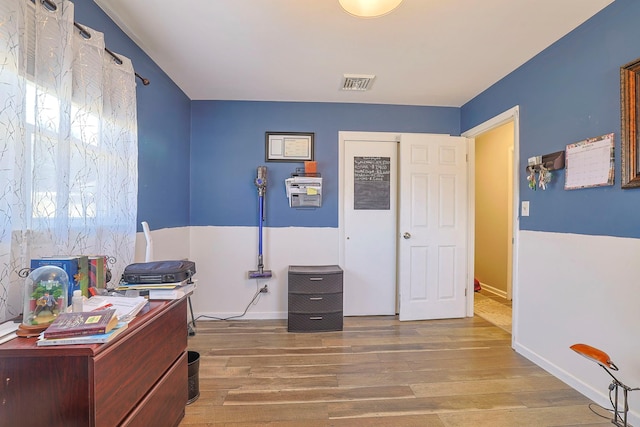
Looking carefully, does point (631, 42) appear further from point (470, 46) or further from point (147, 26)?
point (147, 26)

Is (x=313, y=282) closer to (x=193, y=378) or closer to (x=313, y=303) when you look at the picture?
(x=313, y=303)

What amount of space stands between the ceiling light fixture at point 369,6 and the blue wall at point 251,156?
1859 mm

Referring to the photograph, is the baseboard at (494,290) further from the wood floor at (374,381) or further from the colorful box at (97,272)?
the colorful box at (97,272)

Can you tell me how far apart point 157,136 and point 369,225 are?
233 cm

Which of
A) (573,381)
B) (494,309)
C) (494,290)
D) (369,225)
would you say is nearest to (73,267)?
(369,225)

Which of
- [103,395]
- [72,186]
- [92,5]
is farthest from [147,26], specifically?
[103,395]

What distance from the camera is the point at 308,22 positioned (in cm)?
190

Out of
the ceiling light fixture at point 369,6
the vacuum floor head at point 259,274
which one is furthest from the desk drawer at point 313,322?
the ceiling light fixture at point 369,6

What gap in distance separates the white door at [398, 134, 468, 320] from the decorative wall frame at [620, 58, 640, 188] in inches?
63.2

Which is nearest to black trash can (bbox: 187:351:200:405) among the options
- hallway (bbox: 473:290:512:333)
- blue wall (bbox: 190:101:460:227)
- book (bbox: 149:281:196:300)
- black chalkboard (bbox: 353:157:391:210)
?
book (bbox: 149:281:196:300)

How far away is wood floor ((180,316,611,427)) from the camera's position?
5.56 feet

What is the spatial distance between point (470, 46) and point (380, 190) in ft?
5.28

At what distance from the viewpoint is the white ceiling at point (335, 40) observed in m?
1.77

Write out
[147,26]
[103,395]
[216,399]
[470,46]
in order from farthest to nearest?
1. [470,46]
2. [147,26]
3. [216,399]
4. [103,395]
